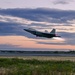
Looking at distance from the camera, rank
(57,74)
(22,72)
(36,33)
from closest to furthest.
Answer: (57,74)
(22,72)
(36,33)

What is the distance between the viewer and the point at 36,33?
122m

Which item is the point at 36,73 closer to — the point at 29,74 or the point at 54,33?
the point at 29,74

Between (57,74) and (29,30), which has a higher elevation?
(29,30)

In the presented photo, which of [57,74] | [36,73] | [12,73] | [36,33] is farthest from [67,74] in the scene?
[36,33]

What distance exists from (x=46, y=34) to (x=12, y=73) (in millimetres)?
96285

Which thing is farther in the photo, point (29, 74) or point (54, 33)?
point (54, 33)

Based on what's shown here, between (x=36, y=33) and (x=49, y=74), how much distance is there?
91884mm

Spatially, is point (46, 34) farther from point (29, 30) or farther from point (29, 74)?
point (29, 74)

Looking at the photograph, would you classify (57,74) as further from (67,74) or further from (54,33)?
(54,33)

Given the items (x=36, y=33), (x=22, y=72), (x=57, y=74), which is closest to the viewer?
(x=57, y=74)

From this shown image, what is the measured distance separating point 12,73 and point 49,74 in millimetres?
3837

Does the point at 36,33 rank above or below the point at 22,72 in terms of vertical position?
above

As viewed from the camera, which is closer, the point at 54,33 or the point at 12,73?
the point at 12,73

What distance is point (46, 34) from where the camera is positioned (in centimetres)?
12725
